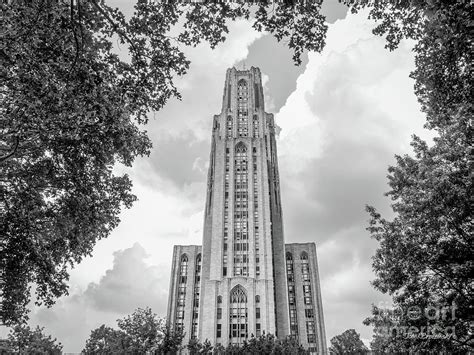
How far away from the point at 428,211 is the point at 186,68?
12429 millimetres

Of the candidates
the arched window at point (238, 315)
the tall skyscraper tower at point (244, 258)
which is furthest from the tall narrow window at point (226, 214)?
the arched window at point (238, 315)

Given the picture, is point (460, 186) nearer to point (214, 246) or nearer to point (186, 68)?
point (186, 68)

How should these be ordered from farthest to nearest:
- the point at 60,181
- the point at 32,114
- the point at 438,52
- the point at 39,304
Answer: the point at 39,304 < the point at 60,181 < the point at 32,114 < the point at 438,52

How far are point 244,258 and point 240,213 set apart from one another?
10.6m

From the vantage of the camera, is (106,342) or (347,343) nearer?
(106,342)

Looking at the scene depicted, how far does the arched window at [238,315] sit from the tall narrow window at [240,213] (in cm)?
428

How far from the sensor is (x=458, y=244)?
14836 mm

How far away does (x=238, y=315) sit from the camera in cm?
6775

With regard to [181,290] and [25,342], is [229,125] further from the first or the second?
[25,342]

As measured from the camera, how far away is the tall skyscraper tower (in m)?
68.1

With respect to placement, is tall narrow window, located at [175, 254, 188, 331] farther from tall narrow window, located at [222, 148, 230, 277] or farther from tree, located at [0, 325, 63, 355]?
tree, located at [0, 325, 63, 355]

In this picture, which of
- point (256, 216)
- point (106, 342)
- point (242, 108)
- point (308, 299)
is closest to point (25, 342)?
point (106, 342)

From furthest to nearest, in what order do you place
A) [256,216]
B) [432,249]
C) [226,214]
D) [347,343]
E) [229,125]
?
[229,125]
[226,214]
[256,216]
[347,343]
[432,249]

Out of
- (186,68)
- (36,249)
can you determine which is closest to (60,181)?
(36,249)
